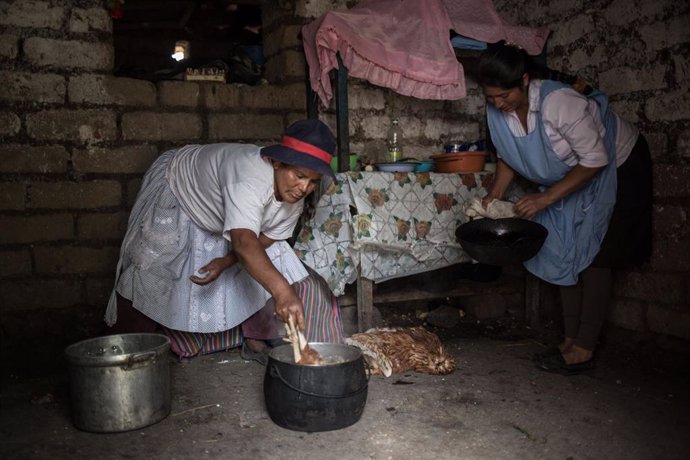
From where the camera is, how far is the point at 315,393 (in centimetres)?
261

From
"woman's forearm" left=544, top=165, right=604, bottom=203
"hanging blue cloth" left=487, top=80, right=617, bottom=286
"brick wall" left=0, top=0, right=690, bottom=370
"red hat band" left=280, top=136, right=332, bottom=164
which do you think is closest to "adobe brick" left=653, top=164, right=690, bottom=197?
"brick wall" left=0, top=0, right=690, bottom=370

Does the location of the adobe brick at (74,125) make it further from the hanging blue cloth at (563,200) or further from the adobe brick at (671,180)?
the adobe brick at (671,180)

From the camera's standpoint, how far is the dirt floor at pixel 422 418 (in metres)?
2.60

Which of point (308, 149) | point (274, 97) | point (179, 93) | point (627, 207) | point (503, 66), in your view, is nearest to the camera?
point (308, 149)

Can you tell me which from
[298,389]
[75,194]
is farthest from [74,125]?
[298,389]

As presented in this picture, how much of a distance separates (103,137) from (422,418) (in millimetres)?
2733

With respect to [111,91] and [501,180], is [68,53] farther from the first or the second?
[501,180]

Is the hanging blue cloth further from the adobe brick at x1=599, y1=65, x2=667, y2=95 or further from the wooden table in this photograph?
the wooden table

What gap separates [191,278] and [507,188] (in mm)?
2145

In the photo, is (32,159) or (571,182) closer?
(571,182)

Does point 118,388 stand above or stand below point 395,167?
below

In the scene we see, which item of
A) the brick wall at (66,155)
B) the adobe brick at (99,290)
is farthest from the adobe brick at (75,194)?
the adobe brick at (99,290)

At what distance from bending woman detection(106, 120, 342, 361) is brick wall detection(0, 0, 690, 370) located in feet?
2.24

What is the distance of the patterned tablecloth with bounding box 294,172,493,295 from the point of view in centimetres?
399
